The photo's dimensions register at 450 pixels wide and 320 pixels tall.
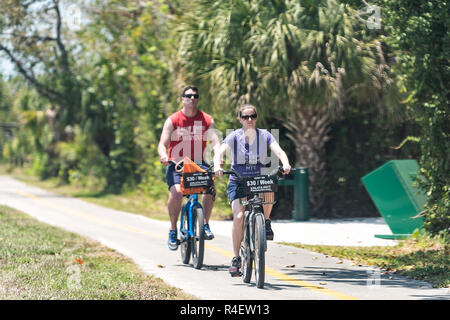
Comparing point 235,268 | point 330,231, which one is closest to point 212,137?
point 235,268

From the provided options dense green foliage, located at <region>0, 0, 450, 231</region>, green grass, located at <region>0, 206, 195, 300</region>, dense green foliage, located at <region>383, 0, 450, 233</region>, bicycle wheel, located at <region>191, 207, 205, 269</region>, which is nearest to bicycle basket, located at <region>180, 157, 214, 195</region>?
bicycle wheel, located at <region>191, 207, 205, 269</region>

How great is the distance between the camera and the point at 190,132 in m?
9.55

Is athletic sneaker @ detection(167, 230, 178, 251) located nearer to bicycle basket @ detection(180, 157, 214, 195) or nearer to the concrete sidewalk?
bicycle basket @ detection(180, 157, 214, 195)

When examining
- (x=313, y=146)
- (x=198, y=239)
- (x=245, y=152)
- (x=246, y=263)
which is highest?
(x=313, y=146)

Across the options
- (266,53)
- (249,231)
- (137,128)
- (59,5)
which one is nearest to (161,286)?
(249,231)

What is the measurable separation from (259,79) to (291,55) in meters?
0.79

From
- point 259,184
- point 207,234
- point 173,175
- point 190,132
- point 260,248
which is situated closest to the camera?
point 260,248

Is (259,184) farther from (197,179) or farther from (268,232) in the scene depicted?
(197,179)

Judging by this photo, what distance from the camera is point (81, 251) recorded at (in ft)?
35.1

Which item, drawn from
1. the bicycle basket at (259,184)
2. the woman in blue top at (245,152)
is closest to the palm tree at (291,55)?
the woman in blue top at (245,152)

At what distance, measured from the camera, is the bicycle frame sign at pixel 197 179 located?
347 inches

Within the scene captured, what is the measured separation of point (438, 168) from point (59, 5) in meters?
18.9

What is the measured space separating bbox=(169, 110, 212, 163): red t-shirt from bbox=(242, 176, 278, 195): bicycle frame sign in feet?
5.68

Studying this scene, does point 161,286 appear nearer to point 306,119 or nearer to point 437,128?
point 437,128
